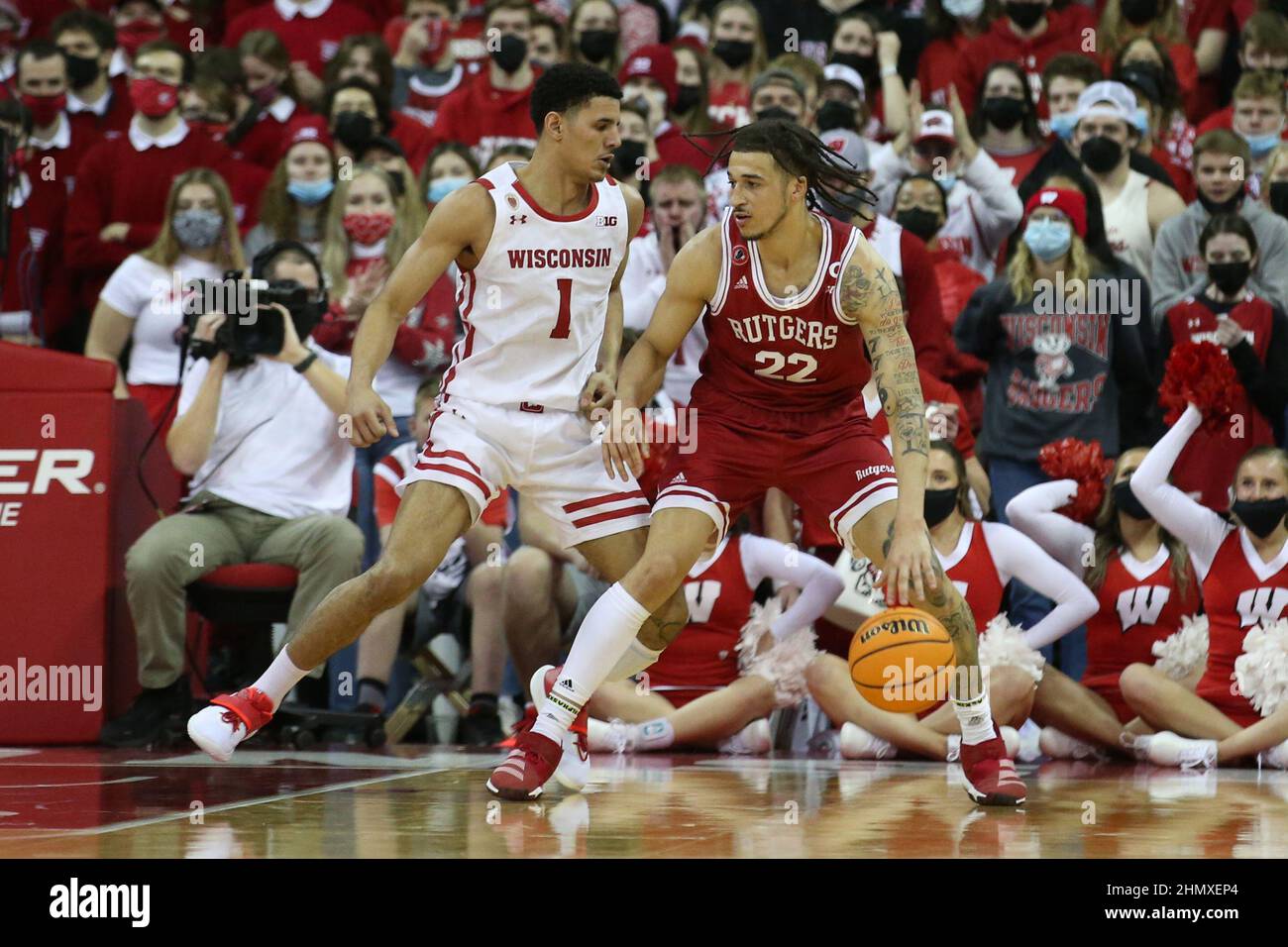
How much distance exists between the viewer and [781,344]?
601 centimetres

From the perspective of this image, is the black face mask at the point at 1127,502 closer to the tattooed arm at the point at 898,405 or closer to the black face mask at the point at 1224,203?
the black face mask at the point at 1224,203

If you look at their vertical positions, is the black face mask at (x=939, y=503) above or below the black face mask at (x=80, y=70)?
below

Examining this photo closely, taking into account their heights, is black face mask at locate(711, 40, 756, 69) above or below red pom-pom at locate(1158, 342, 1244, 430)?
above

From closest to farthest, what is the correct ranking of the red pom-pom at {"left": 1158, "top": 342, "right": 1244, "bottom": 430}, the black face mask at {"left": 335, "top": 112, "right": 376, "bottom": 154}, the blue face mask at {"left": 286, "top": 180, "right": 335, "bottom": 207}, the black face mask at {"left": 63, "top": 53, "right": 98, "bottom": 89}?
the red pom-pom at {"left": 1158, "top": 342, "right": 1244, "bottom": 430}, the blue face mask at {"left": 286, "top": 180, "right": 335, "bottom": 207}, the black face mask at {"left": 335, "top": 112, "right": 376, "bottom": 154}, the black face mask at {"left": 63, "top": 53, "right": 98, "bottom": 89}

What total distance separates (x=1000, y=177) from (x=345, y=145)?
11.9 ft

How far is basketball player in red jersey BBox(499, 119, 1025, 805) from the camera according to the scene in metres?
5.74

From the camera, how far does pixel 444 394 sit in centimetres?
610

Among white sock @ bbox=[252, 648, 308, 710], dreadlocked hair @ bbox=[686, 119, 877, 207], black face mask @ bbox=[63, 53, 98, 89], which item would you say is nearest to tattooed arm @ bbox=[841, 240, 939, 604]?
dreadlocked hair @ bbox=[686, 119, 877, 207]

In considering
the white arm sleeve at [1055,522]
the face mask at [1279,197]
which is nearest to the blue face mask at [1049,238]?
the white arm sleeve at [1055,522]

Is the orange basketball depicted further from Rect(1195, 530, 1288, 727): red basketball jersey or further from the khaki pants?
the khaki pants

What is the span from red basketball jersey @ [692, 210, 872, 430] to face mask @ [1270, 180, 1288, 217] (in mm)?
4045

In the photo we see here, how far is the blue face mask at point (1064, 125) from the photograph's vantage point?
9.98 meters

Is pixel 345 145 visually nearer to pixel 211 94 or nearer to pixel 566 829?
pixel 211 94

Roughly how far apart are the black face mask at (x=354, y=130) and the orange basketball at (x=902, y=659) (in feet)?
15.6
